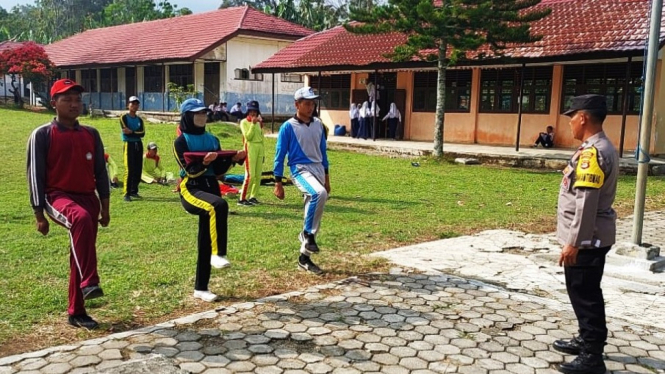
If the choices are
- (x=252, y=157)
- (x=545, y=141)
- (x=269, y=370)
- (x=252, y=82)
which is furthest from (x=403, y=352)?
(x=252, y=82)

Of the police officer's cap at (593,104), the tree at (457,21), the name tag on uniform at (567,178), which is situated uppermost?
the tree at (457,21)

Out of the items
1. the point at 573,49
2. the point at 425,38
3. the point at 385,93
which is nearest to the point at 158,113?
the point at 385,93

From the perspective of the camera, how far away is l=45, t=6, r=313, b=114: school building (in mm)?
27984

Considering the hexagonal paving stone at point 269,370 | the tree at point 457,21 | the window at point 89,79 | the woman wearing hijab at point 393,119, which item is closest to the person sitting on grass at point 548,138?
the tree at point 457,21

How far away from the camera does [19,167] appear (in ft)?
46.0

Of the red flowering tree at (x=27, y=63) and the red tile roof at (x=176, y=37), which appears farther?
the red flowering tree at (x=27, y=63)

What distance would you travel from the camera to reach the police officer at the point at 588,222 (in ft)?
12.3

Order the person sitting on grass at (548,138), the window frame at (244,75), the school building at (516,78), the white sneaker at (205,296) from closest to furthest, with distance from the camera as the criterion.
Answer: the white sneaker at (205,296), the school building at (516,78), the person sitting on grass at (548,138), the window frame at (244,75)

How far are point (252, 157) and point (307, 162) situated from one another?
407 cm

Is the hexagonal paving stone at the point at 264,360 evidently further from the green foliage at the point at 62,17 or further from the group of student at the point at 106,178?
the green foliage at the point at 62,17

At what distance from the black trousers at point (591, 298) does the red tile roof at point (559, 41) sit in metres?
13.0

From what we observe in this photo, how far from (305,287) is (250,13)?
88.1 feet

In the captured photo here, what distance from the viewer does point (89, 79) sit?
1398 inches

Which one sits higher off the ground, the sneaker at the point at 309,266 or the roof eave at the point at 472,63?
the roof eave at the point at 472,63
